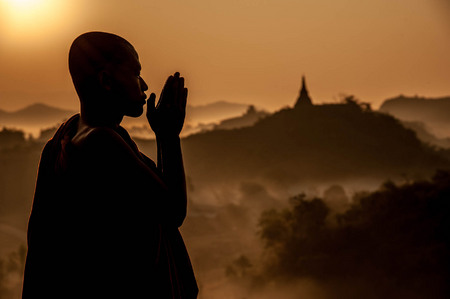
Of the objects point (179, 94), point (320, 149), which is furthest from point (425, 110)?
point (179, 94)

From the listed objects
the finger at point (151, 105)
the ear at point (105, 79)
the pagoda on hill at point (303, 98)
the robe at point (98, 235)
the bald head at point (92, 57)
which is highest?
the pagoda on hill at point (303, 98)

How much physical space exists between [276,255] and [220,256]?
831 millimetres

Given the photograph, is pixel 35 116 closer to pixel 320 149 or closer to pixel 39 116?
pixel 39 116

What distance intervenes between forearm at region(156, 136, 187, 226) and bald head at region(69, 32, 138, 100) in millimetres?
220

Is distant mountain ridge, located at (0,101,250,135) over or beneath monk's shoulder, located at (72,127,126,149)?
over

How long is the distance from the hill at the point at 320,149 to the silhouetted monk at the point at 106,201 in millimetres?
6399

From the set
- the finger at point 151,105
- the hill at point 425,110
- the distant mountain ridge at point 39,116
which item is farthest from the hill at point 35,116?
the finger at point 151,105

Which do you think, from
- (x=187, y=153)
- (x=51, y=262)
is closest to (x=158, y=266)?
(x=51, y=262)

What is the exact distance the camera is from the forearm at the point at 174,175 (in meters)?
1.61

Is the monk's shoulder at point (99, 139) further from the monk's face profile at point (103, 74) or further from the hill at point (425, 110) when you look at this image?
the hill at point (425, 110)

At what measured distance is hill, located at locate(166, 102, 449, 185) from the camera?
27.0 feet

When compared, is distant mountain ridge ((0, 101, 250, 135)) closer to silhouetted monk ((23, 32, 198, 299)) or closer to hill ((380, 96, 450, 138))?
hill ((380, 96, 450, 138))

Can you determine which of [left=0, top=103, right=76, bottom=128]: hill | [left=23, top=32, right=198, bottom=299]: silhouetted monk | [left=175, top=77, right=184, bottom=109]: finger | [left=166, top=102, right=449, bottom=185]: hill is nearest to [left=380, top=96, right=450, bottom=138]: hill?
[left=166, top=102, right=449, bottom=185]: hill

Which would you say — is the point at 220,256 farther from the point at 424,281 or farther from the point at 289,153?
the point at 424,281
